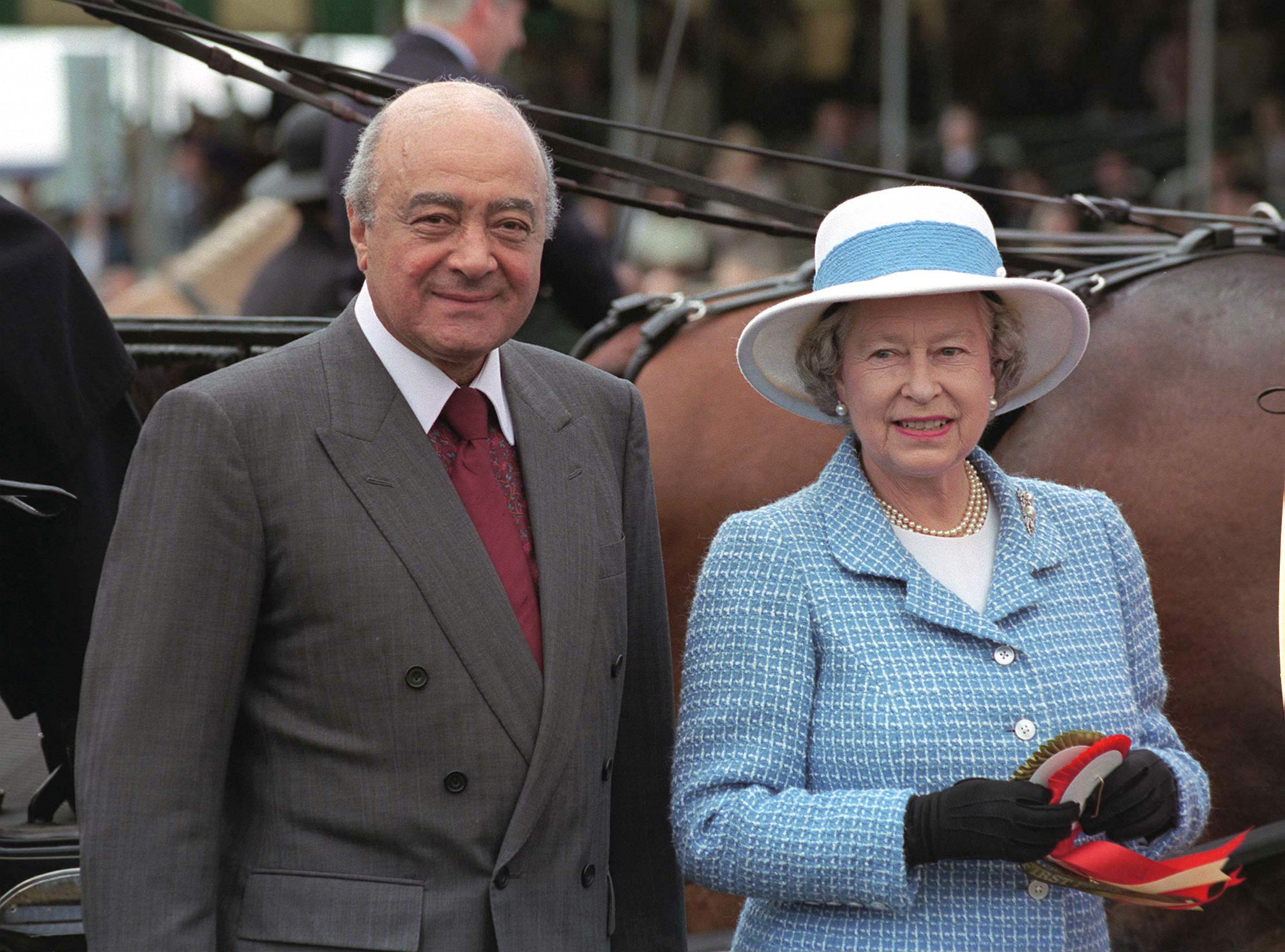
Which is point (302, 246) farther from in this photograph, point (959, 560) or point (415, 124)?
point (959, 560)

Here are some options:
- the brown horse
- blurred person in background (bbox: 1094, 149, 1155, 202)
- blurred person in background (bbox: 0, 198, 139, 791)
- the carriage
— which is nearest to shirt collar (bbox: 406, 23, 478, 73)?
the carriage

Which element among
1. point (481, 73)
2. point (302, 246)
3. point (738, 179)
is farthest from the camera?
point (738, 179)

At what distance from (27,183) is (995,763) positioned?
16.2m

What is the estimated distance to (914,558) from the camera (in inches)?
74.2

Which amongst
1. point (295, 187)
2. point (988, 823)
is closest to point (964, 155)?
point (295, 187)

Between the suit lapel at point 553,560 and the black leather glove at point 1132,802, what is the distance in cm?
57

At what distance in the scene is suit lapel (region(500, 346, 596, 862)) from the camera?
1.72 metres

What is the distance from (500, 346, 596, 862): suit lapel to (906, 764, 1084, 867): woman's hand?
394mm

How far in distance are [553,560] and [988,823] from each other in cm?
56

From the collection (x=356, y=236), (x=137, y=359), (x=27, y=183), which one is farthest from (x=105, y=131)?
(x=356, y=236)

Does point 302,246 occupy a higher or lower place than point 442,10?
lower

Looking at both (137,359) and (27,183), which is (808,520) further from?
(27,183)

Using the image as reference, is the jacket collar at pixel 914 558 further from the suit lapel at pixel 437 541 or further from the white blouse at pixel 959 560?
the suit lapel at pixel 437 541

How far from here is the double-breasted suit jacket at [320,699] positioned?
163 centimetres
